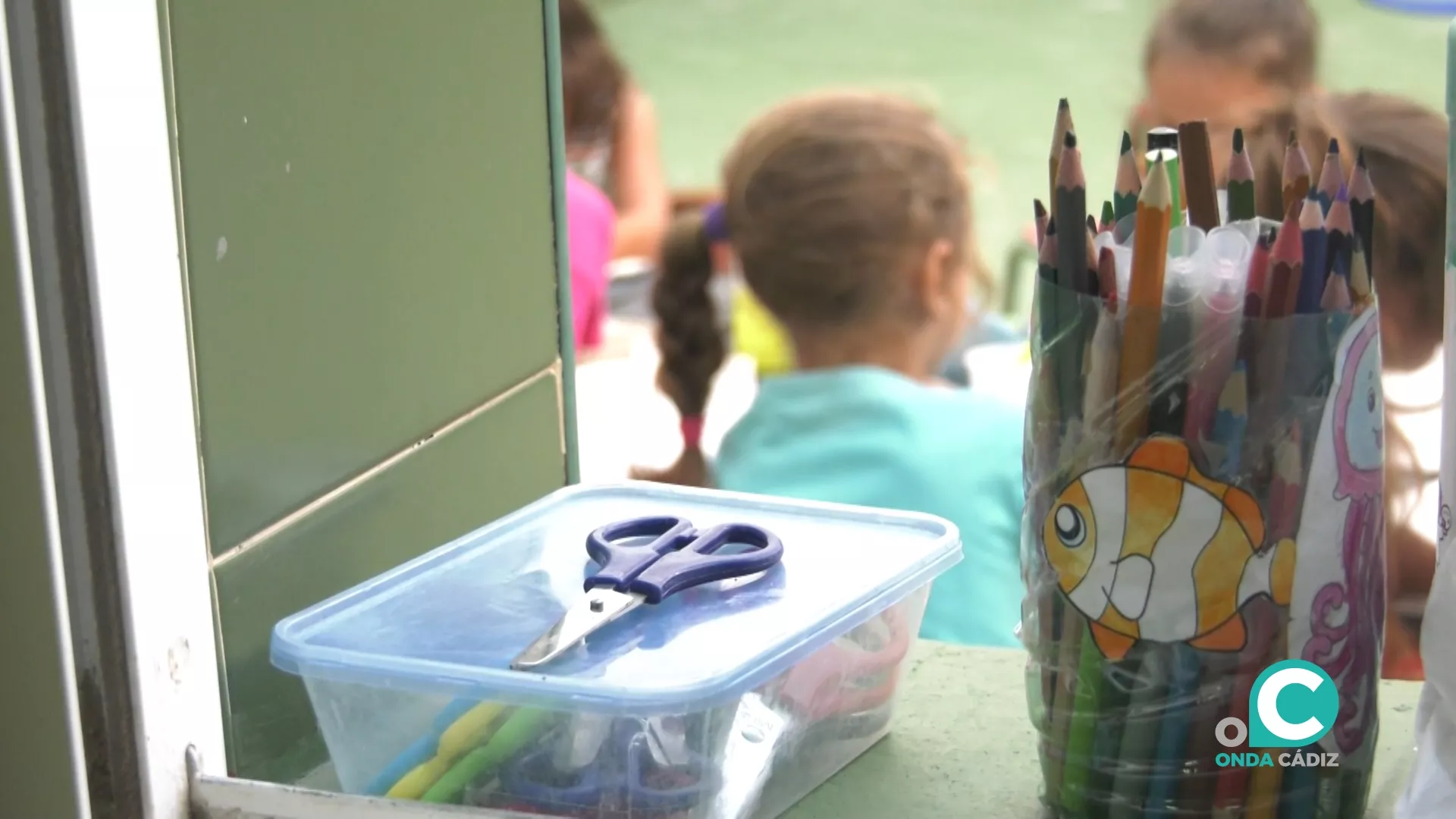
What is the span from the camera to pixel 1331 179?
0.39 metres

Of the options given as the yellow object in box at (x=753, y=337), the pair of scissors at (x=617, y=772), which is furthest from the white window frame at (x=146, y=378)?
the yellow object in box at (x=753, y=337)

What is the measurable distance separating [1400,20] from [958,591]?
2104 mm

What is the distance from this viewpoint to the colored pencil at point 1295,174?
1.36ft

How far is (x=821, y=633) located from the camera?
439 mm

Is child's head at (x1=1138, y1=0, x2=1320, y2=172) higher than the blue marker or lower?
higher

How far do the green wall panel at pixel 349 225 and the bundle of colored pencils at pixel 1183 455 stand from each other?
0.73ft

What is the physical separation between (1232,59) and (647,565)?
124 centimetres

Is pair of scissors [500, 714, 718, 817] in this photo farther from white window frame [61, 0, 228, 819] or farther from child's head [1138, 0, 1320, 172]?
child's head [1138, 0, 1320, 172]

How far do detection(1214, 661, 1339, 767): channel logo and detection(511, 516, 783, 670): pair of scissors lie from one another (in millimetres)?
149

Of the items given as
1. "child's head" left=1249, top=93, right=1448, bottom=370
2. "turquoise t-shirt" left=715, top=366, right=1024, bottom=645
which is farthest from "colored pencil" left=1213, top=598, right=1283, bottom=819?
"child's head" left=1249, top=93, right=1448, bottom=370

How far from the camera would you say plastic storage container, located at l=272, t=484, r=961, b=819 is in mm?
413

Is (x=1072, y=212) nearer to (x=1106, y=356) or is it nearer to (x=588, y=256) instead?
(x=1106, y=356)

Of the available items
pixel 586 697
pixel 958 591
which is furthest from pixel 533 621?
pixel 958 591

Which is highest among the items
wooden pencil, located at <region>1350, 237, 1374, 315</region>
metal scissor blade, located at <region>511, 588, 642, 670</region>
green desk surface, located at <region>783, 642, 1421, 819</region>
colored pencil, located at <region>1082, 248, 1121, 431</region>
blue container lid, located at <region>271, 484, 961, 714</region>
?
wooden pencil, located at <region>1350, 237, 1374, 315</region>
